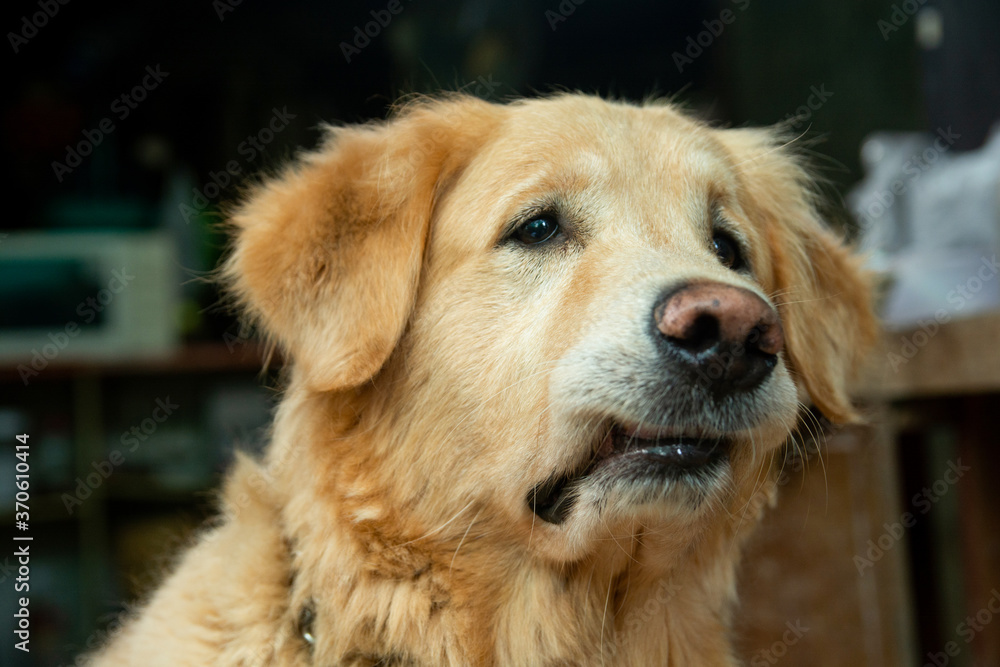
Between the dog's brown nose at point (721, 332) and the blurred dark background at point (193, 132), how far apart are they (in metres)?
2.89

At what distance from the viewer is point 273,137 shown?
17.7 ft

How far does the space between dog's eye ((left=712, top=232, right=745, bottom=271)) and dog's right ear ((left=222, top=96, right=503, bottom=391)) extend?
2.23 ft

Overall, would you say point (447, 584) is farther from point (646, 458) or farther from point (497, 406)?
point (646, 458)

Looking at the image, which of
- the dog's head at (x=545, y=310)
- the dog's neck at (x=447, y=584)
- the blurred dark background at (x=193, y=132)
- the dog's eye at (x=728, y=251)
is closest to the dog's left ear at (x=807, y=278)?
the dog's head at (x=545, y=310)

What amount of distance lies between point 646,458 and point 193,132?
181 inches

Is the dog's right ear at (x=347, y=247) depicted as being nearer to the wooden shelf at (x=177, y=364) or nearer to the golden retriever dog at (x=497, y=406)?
the golden retriever dog at (x=497, y=406)

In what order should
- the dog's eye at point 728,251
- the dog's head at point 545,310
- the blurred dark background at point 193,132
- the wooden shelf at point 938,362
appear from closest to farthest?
the dog's head at point 545,310, the dog's eye at point 728,251, the wooden shelf at point 938,362, the blurred dark background at point 193,132

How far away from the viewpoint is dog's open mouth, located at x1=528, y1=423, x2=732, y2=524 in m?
1.63

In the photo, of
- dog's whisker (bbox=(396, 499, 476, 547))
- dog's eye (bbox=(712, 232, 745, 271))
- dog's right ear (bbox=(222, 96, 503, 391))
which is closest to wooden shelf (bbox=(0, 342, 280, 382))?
dog's right ear (bbox=(222, 96, 503, 391))

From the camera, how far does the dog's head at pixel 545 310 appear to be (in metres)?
1.61

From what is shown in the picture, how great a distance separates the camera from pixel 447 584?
1.82m

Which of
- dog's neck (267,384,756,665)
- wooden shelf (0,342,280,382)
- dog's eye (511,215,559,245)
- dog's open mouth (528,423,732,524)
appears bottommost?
wooden shelf (0,342,280,382)

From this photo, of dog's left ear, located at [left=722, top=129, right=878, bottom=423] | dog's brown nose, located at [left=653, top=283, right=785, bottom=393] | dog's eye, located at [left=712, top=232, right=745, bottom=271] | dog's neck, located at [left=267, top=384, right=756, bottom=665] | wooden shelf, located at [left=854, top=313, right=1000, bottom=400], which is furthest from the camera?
wooden shelf, located at [left=854, top=313, right=1000, bottom=400]

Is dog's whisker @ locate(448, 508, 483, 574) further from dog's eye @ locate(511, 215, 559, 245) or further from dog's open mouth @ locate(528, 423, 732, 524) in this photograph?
dog's eye @ locate(511, 215, 559, 245)
